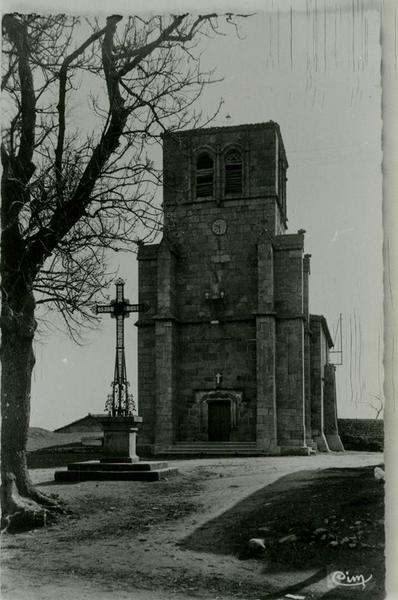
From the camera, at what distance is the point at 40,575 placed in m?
7.82

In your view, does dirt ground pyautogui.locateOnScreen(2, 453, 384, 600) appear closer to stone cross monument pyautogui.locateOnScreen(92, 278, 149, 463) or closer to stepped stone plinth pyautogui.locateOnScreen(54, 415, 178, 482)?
stepped stone plinth pyautogui.locateOnScreen(54, 415, 178, 482)

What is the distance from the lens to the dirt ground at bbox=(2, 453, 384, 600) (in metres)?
7.31

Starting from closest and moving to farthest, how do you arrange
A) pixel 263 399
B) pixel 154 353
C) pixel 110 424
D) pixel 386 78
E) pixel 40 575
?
pixel 386 78, pixel 40 575, pixel 110 424, pixel 263 399, pixel 154 353

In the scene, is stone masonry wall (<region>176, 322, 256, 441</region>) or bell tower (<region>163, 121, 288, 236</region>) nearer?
stone masonry wall (<region>176, 322, 256, 441</region>)

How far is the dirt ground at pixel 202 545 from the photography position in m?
7.31

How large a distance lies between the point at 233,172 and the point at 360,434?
614 inches

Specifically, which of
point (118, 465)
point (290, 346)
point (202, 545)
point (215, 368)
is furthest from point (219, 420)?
point (202, 545)

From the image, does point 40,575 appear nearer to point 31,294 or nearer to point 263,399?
point 31,294

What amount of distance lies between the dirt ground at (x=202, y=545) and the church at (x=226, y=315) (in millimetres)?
13930

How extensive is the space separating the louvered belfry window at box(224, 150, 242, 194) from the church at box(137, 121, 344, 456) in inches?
1.6

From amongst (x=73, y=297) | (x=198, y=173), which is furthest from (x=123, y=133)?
(x=198, y=173)

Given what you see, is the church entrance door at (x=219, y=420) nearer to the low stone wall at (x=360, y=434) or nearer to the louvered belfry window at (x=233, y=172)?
the low stone wall at (x=360, y=434)

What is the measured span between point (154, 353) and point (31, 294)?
18.1 meters
